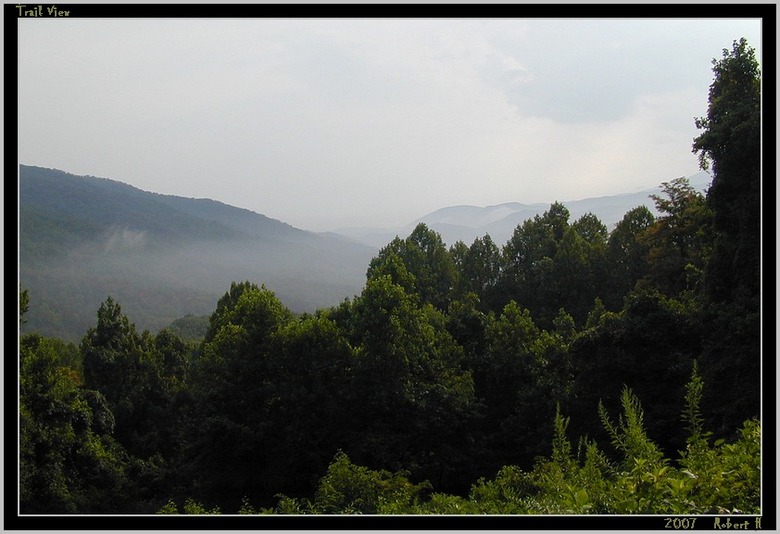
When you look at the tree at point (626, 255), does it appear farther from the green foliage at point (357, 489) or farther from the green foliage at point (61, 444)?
the green foliage at point (61, 444)

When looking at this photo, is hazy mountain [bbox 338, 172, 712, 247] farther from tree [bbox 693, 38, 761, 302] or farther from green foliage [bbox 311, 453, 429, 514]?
green foliage [bbox 311, 453, 429, 514]

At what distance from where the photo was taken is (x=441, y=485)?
12.2 meters

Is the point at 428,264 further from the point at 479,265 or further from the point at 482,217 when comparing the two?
the point at 482,217

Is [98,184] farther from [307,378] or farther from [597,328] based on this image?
[597,328]

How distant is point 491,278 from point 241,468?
1138 centimetres

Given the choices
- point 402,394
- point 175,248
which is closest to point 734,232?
point 402,394

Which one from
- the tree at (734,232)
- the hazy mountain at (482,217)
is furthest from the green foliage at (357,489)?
the tree at (734,232)

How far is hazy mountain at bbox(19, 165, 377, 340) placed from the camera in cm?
799

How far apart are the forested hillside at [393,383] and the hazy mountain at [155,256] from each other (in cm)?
57

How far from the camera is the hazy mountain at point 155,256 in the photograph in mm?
7992

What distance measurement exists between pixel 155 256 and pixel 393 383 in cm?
479

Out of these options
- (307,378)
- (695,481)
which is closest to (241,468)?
(307,378)

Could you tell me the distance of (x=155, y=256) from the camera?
1073cm

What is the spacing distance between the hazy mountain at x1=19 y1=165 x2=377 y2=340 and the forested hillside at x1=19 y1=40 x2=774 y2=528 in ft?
1.86
